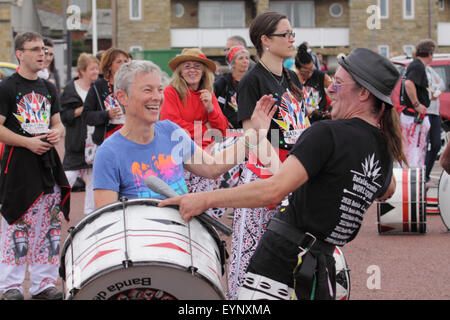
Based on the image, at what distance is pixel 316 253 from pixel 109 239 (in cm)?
87

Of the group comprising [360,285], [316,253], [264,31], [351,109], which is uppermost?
[264,31]

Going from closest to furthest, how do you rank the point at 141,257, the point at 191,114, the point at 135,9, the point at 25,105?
1. the point at 141,257
2. the point at 25,105
3. the point at 191,114
4. the point at 135,9

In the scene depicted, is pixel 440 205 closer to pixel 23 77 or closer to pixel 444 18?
pixel 23 77

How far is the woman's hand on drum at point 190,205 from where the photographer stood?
309cm

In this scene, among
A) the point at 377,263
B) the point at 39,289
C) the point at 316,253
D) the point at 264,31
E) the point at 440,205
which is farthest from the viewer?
the point at 440,205

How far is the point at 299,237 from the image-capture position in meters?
3.07

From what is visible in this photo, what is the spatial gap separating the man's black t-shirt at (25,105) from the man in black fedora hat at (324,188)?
9.76 feet

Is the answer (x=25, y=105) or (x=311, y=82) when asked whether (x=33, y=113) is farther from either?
(x=311, y=82)

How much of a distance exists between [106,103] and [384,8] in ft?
130

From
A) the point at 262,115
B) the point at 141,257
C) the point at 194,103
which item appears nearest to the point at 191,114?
the point at 194,103

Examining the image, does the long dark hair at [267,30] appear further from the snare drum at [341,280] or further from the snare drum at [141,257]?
the snare drum at [141,257]

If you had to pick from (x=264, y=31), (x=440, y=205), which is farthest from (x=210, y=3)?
(x=264, y=31)

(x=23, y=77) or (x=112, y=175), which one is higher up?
(x=23, y=77)

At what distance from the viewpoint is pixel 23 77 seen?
581 centimetres
